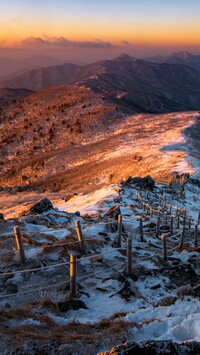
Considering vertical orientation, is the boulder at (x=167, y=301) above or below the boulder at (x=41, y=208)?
above

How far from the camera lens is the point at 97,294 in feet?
24.9

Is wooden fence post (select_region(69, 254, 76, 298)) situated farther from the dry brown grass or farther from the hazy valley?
the dry brown grass

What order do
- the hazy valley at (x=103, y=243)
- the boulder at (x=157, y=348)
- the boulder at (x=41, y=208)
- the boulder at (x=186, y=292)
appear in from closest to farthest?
the boulder at (x=157, y=348) → the hazy valley at (x=103, y=243) → the boulder at (x=186, y=292) → the boulder at (x=41, y=208)

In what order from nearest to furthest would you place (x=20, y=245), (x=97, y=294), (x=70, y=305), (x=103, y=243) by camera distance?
(x=70, y=305) → (x=97, y=294) → (x=20, y=245) → (x=103, y=243)

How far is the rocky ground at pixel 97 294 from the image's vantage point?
5.00 m

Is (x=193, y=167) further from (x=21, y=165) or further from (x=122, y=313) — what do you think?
(x=21, y=165)

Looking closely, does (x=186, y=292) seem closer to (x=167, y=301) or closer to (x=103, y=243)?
(x=167, y=301)

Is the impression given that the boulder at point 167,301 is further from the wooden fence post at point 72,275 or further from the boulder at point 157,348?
the boulder at point 157,348

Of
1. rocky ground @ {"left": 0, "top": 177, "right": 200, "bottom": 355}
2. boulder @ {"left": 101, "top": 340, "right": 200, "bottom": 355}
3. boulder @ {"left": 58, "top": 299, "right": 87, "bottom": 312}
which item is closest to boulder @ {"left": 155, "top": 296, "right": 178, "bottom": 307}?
rocky ground @ {"left": 0, "top": 177, "right": 200, "bottom": 355}

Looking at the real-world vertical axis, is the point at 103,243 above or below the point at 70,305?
below

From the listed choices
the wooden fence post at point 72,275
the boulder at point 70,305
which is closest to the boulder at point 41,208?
the wooden fence post at point 72,275

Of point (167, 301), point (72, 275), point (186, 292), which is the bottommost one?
point (167, 301)

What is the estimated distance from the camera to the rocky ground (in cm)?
500

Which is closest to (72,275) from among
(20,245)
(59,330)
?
(59,330)
